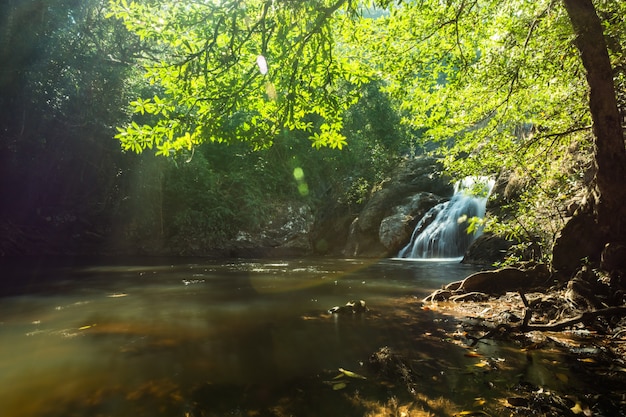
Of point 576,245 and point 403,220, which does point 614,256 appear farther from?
point 403,220

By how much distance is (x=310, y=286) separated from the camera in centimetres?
985

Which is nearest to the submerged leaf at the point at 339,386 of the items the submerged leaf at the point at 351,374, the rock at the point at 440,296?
the submerged leaf at the point at 351,374

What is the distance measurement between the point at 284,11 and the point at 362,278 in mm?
8715

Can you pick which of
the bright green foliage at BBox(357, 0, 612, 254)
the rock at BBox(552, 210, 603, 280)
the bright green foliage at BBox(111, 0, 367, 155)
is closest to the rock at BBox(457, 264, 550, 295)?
the rock at BBox(552, 210, 603, 280)

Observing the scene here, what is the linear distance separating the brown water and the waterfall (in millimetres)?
9209

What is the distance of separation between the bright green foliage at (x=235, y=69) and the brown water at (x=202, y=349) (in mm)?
2634

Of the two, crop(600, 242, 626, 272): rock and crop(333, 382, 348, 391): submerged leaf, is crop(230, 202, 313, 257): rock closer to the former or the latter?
crop(600, 242, 626, 272): rock

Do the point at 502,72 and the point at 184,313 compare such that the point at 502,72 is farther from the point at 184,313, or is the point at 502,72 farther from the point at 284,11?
the point at 184,313

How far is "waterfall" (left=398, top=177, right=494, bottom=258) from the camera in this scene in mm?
17609

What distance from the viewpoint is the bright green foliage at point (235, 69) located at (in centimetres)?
436

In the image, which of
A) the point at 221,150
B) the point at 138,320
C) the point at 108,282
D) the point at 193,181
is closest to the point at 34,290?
the point at 108,282

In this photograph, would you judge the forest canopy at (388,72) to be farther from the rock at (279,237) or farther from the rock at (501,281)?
the rock at (279,237)

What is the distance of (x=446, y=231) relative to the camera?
18.1 meters

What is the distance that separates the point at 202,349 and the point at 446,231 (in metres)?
15.7
